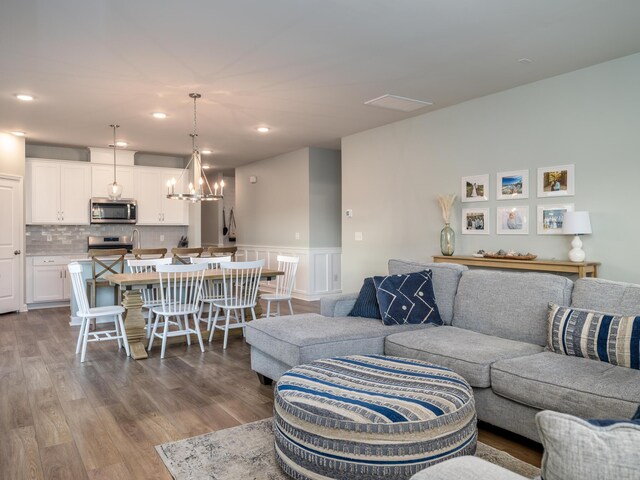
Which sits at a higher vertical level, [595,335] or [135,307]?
[595,335]

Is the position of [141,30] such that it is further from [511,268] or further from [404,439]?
[511,268]

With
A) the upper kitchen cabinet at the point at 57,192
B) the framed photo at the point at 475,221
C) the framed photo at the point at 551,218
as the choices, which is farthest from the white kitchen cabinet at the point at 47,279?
the framed photo at the point at 551,218

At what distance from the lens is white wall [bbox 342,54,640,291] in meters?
4.04

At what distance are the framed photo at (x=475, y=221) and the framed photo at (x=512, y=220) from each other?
151mm

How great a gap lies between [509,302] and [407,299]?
0.75m

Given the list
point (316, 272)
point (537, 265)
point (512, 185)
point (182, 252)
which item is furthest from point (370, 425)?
point (316, 272)

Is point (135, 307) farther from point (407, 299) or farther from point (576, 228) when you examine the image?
point (576, 228)

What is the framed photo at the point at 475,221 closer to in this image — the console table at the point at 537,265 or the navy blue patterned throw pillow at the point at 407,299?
the console table at the point at 537,265


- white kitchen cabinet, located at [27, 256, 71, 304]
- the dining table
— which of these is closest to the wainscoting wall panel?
the dining table

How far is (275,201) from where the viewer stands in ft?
29.7

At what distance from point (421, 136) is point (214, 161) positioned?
501cm

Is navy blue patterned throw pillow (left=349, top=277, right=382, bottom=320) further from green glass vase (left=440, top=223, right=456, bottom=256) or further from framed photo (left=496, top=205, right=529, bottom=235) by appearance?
framed photo (left=496, top=205, right=529, bottom=235)

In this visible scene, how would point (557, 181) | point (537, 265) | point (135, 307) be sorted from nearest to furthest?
point (537, 265), point (557, 181), point (135, 307)

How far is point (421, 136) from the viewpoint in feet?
19.4
